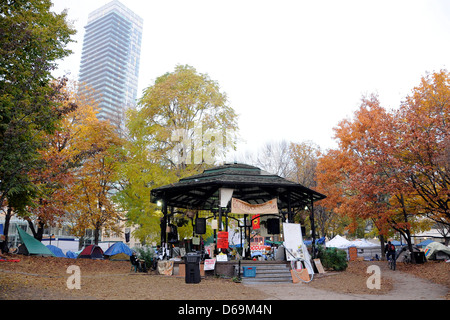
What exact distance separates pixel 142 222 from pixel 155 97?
832cm

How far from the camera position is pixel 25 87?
916 cm

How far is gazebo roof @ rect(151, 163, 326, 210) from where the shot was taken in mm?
14641

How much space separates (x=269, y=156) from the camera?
34.0 metres

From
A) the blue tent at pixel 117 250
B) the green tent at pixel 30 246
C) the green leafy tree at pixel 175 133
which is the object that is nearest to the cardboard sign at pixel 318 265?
the green leafy tree at pixel 175 133

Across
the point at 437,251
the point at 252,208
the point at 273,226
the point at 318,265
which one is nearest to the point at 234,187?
the point at 252,208

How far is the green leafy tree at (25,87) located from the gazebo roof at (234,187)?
6419mm

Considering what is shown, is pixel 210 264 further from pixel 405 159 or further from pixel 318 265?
pixel 405 159

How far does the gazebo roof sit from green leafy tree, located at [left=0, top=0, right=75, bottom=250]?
642 cm

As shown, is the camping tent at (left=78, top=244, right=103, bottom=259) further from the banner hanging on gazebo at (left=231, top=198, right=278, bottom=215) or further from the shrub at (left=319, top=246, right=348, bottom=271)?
the shrub at (left=319, top=246, right=348, bottom=271)

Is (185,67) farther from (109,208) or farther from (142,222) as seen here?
(109,208)

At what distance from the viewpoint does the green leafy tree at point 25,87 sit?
9.02 metres

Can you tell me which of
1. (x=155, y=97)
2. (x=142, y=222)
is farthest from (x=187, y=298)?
(x=155, y=97)

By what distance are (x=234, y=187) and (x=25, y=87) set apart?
10.2m

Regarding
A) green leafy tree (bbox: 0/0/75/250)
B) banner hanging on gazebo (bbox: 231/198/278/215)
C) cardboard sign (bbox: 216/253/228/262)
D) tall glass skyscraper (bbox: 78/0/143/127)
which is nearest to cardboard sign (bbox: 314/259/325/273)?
banner hanging on gazebo (bbox: 231/198/278/215)
